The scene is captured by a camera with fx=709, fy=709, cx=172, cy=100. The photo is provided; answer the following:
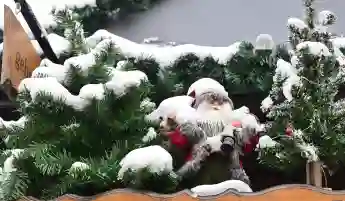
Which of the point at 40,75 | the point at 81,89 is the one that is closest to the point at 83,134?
the point at 81,89

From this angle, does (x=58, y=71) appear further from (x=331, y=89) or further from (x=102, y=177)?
(x=331, y=89)

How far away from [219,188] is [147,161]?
240 mm

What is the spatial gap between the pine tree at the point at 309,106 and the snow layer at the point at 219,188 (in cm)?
22

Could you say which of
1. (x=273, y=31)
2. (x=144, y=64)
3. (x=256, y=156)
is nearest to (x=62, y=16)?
(x=144, y=64)

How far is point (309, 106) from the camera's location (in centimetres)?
218

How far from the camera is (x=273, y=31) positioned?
3.17 m

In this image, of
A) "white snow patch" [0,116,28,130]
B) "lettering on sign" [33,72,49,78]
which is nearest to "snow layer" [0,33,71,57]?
"lettering on sign" [33,72,49,78]

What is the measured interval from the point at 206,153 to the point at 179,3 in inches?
54.9

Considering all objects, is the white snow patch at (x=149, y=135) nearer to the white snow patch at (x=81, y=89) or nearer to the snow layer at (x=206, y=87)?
the white snow patch at (x=81, y=89)

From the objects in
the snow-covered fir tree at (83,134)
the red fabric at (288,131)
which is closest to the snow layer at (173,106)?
the snow-covered fir tree at (83,134)

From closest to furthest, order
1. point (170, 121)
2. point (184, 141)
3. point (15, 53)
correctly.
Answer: point (184, 141), point (170, 121), point (15, 53)

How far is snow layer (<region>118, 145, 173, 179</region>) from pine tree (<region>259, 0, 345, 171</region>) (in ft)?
1.33

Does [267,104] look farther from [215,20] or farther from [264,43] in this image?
[215,20]

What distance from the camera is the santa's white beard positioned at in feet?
8.06
